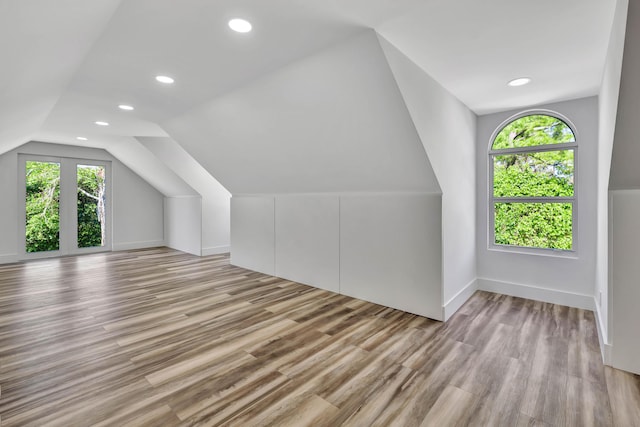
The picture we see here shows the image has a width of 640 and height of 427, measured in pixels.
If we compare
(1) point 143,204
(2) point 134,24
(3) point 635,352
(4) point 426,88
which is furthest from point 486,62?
(1) point 143,204

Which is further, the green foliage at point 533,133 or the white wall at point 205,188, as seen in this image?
the white wall at point 205,188

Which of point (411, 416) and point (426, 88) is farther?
point (426, 88)

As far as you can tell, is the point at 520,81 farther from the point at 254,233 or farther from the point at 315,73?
the point at 254,233

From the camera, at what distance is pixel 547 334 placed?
2.71m

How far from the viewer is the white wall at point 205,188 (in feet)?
18.5

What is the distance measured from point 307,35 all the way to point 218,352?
96.5 inches

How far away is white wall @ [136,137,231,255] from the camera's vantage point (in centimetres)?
565

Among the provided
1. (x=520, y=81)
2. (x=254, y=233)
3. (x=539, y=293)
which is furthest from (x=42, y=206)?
(x=539, y=293)

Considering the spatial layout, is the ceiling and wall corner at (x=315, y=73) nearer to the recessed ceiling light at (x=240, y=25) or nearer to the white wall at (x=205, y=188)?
the recessed ceiling light at (x=240, y=25)

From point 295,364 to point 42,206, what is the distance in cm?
682

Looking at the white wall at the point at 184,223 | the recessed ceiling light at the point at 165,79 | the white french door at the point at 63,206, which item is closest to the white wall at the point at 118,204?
the white french door at the point at 63,206

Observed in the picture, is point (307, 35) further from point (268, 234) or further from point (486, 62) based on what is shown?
point (268, 234)

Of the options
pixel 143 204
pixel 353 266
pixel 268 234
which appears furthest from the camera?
pixel 143 204

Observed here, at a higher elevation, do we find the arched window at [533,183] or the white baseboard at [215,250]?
the arched window at [533,183]
